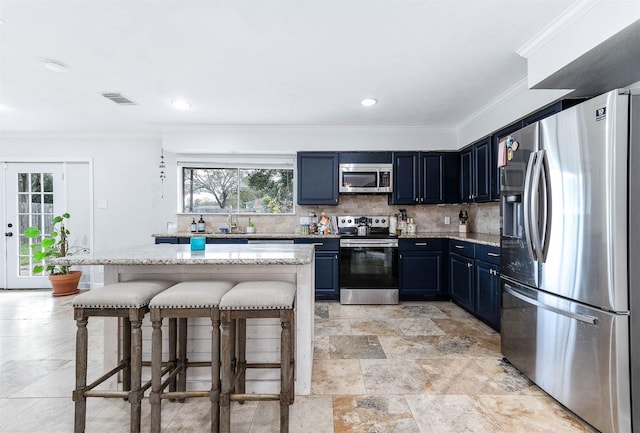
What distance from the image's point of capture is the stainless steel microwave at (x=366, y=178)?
4.40 meters

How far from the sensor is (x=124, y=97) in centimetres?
339

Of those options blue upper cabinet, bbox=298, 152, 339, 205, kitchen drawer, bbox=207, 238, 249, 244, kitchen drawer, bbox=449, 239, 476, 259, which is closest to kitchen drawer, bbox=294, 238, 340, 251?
blue upper cabinet, bbox=298, 152, 339, 205

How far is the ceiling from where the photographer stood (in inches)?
77.0

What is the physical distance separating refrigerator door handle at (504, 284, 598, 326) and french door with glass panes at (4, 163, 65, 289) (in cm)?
596

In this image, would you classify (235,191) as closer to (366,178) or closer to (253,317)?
(366,178)

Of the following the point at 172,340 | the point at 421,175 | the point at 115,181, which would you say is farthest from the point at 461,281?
the point at 115,181

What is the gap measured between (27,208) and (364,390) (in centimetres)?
568

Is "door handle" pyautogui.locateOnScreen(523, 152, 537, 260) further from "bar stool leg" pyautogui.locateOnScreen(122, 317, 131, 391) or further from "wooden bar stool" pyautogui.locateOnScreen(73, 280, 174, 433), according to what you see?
"bar stool leg" pyautogui.locateOnScreen(122, 317, 131, 391)

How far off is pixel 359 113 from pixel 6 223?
5.54m

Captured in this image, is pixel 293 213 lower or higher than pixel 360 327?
higher

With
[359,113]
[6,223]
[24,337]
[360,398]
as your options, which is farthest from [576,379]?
[6,223]

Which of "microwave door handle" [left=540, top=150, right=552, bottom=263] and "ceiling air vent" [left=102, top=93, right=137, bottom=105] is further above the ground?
"ceiling air vent" [left=102, top=93, right=137, bottom=105]

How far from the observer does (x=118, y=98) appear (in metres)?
3.42

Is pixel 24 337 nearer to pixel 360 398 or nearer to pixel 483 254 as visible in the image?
pixel 360 398
